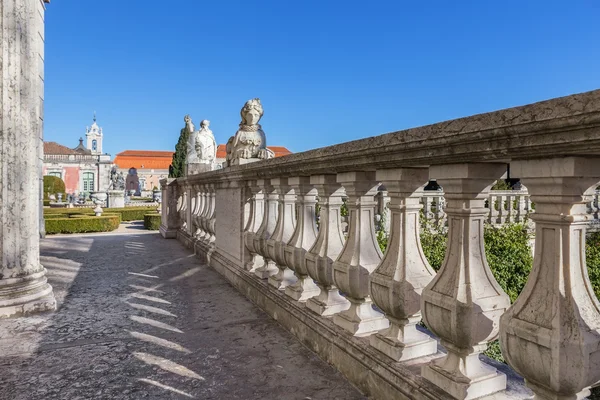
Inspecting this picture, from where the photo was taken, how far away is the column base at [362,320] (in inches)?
95.4

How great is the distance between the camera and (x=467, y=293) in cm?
162

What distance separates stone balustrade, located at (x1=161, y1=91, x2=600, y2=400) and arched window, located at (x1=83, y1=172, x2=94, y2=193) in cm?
5507

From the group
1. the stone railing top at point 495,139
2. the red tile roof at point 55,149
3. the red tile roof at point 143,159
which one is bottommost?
the stone railing top at point 495,139

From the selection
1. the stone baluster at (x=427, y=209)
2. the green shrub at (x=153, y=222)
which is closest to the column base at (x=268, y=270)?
the stone baluster at (x=427, y=209)

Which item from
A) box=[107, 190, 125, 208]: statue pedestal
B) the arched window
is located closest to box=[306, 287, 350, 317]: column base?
box=[107, 190, 125, 208]: statue pedestal

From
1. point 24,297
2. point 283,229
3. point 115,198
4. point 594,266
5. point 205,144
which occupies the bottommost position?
point 594,266

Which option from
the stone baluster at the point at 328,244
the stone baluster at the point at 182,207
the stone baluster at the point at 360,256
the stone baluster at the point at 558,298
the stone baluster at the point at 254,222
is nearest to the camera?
the stone baluster at the point at 558,298

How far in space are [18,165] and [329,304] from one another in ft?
10.3

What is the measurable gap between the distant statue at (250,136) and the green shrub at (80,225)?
11.3m

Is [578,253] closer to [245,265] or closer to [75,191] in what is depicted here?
[245,265]

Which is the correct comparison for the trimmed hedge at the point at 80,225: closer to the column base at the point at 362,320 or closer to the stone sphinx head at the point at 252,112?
the stone sphinx head at the point at 252,112

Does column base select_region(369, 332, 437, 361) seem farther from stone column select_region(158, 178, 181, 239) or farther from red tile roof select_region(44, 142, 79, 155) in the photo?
red tile roof select_region(44, 142, 79, 155)

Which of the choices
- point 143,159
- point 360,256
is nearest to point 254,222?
point 360,256

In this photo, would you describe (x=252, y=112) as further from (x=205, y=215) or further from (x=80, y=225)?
(x=80, y=225)
